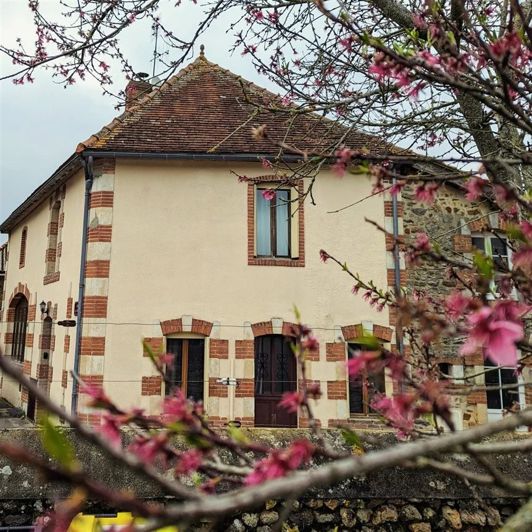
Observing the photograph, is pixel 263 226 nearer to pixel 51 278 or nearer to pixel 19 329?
pixel 51 278

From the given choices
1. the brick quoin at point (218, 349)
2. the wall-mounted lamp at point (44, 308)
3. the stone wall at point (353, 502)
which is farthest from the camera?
the wall-mounted lamp at point (44, 308)

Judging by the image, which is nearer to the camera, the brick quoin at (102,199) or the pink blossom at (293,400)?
the pink blossom at (293,400)

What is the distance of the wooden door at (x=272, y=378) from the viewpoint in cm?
976

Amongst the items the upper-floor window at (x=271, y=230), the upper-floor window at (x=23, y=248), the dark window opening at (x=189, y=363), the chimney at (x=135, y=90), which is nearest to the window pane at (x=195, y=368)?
the dark window opening at (x=189, y=363)

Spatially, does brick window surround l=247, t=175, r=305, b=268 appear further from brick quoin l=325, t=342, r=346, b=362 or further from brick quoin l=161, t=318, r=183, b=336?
brick quoin l=161, t=318, r=183, b=336

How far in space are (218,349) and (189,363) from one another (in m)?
0.68

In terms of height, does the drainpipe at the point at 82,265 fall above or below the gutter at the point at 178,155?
below

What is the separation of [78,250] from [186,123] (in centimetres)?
366

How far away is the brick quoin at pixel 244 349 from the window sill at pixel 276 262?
1604mm

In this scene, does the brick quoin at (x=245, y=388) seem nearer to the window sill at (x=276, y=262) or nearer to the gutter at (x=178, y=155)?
the window sill at (x=276, y=262)

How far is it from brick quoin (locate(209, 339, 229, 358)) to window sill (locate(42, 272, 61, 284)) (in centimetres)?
468

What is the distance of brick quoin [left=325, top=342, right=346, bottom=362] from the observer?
9.87m

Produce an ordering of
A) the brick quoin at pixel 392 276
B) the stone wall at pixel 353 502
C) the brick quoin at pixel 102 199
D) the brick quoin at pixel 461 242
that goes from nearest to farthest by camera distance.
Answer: the stone wall at pixel 353 502 → the brick quoin at pixel 102 199 → the brick quoin at pixel 392 276 → the brick quoin at pixel 461 242

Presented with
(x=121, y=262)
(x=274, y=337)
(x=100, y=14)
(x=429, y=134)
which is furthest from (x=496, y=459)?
(x=121, y=262)
